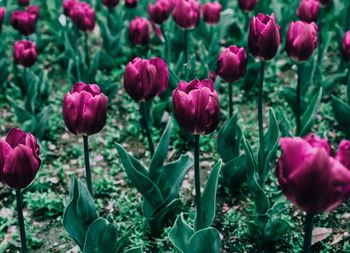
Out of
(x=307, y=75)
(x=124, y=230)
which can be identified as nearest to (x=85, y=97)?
(x=124, y=230)

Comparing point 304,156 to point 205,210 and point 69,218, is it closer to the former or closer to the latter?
point 205,210

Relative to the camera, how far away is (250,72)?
4328 millimetres

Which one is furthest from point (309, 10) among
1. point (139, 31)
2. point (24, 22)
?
point (24, 22)

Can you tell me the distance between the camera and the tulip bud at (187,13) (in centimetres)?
373

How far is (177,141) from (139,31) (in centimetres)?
78

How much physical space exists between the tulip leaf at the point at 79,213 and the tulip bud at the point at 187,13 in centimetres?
156

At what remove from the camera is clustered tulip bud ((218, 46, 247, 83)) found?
9.89 ft

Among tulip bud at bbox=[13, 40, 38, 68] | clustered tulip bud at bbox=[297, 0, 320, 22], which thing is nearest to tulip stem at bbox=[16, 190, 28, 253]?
tulip bud at bbox=[13, 40, 38, 68]

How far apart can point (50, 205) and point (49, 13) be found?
254 centimetres

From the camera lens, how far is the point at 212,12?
14.0ft

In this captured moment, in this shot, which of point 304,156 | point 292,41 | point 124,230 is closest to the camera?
point 304,156

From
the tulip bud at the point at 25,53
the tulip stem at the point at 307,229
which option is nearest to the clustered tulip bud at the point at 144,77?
the tulip stem at the point at 307,229

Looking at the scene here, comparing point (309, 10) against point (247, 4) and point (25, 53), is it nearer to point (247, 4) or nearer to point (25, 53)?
point (247, 4)

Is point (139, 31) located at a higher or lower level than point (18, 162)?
higher
